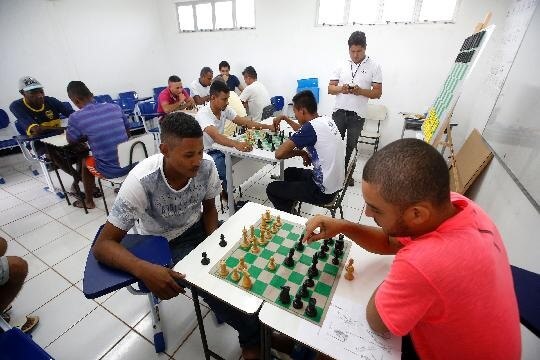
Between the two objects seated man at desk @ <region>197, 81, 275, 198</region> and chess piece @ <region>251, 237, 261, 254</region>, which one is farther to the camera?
seated man at desk @ <region>197, 81, 275, 198</region>

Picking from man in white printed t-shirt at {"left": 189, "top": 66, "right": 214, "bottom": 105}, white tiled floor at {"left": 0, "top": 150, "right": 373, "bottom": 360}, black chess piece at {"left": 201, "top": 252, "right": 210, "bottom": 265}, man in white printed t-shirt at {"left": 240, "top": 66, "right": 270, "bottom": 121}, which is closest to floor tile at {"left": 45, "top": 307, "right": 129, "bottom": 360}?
white tiled floor at {"left": 0, "top": 150, "right": 373, "bottom": 360}

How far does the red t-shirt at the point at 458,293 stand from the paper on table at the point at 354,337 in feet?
0.51

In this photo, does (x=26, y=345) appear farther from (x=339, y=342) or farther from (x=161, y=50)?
(x=161, y=50)

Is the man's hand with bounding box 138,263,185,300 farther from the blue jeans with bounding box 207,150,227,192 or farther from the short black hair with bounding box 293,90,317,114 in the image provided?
the blue jeans with bounding box 207,150,227,192

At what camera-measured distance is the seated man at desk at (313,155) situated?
254 cm

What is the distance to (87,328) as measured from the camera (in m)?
2.15

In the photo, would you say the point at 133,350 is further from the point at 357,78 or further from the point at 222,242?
the point at 357,78

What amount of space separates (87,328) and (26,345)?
3.37ft

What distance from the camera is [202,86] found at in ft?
19.5

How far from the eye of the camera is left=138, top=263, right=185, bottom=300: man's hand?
1.32m

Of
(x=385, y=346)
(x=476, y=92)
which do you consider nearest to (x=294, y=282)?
(x=385, y=346)

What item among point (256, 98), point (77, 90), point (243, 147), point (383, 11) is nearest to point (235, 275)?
point (243, 147)

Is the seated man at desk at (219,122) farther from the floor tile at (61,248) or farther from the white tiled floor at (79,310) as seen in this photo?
the floor tile at (61,248)

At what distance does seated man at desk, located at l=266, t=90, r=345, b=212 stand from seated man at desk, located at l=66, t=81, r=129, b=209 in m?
1.99
